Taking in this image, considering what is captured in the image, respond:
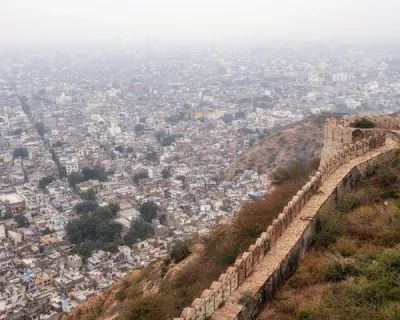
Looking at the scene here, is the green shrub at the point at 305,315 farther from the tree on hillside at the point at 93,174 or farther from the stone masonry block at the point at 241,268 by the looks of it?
the tree on hillside at the point at 93,174

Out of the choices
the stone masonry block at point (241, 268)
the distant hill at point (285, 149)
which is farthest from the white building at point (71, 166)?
the stone masonry block at point (241, 268)

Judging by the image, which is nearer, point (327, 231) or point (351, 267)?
point (351, 267)

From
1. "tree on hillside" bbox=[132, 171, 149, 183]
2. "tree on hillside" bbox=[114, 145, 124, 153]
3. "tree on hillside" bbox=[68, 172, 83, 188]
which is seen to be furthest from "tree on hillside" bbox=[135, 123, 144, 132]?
"tree on hillside" bbox=[68, 172, 83, 188]

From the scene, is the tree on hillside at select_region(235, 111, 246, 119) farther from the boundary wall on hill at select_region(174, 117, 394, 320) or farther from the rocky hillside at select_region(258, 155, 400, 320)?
the rocky hillside at select_region(258, 155, 400, 320)

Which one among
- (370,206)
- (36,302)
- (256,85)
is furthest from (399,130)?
(256,85)

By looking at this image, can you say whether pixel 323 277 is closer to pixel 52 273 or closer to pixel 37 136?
pixel 52 273

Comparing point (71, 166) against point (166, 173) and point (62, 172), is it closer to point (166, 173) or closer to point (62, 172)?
point (62, 172)

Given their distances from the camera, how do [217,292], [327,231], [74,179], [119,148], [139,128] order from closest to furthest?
1. [217,292]
2. [327,231]
3. [74,179]
4. [119,148]
5. [139,128]

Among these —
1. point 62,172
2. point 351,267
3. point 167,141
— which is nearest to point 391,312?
point 351,267
